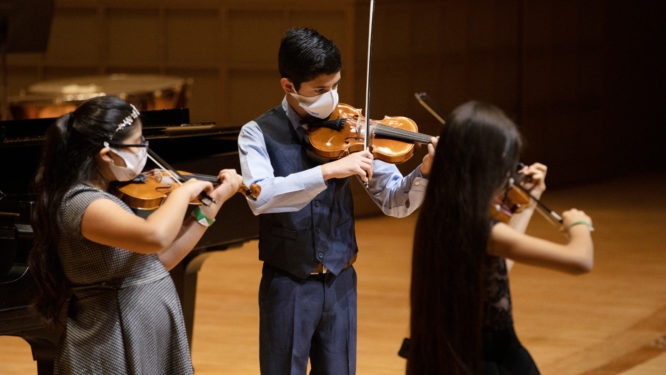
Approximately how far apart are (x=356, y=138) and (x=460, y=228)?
655 millimetres

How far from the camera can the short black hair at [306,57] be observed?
2240mm

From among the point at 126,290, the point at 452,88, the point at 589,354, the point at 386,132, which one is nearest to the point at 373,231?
the point at 452,88

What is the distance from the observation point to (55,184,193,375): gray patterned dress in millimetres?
1977

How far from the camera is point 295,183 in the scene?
217 cm

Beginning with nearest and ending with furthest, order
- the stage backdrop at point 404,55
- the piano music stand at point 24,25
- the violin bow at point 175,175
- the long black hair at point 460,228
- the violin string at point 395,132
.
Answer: the long black hair at point 460,228 < the violin bow at point 175,175 < the violin string at point 395,132 < the piano music stand at point 24,25 < the stage backdrop at point 404,55

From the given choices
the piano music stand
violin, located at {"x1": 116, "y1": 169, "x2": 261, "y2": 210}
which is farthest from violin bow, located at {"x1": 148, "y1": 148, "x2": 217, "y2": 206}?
the piano music stand

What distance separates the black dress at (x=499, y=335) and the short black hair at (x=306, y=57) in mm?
732

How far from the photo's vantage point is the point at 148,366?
202cm

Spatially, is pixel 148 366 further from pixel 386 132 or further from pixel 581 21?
pixel 581 21

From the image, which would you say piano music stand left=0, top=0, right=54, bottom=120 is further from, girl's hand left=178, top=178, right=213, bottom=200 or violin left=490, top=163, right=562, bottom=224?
violin left=490, top=163, right=562, bottom=224

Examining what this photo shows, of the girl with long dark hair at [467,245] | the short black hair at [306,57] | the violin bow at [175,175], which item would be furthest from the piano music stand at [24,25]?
the girl with long dark hair at [467,245]

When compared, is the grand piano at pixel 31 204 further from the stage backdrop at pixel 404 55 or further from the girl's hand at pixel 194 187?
the stage backdrop at pixel 404 55

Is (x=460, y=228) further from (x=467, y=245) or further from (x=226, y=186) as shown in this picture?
(x=226, y=186)

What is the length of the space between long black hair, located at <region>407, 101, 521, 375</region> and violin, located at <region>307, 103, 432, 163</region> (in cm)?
53
